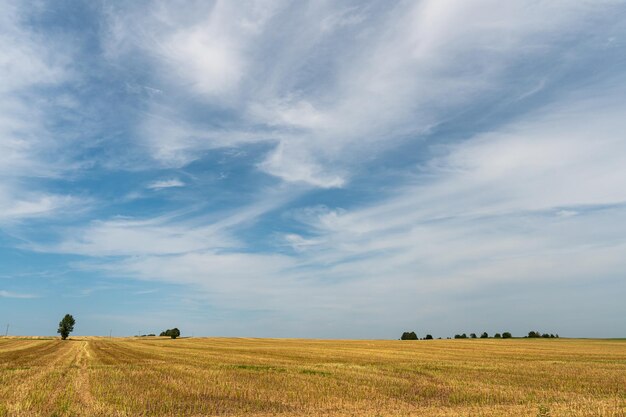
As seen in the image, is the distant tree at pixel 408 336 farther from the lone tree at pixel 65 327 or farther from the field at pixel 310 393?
the field at pixel 310 393

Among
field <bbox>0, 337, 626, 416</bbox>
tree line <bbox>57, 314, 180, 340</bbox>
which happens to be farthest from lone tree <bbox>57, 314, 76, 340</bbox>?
field <bbox>0, 337, 626, 416</bbox>

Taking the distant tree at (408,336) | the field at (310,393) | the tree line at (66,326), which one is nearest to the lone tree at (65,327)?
the tree line at (66,326)

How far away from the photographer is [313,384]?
23.0 metres

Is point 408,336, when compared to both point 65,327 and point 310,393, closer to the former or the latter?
point 65,327

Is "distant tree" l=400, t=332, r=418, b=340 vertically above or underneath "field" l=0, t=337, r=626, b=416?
above

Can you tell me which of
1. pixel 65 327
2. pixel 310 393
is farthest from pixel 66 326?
pixel 310 393

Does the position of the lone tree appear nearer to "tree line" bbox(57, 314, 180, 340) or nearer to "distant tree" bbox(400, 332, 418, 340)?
"tree line" bbox(57, 314, 180, 340)

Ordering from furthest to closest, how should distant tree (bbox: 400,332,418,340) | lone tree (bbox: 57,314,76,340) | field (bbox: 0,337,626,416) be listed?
distant tree (bbox: 400,332,418,340) → lone tree (bbox: 57,314,76,340) → field (bbox: 0,337,626,416)

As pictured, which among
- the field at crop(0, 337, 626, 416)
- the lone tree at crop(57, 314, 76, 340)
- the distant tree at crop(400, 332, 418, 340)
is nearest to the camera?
the field at crop(0, 337, 626, 416)

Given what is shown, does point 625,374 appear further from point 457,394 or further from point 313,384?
point 313,384

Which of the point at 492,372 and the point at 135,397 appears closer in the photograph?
the point at 135,397

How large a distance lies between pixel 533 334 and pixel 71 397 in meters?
195

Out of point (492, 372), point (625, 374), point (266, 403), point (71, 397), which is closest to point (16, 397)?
point (71, 397)

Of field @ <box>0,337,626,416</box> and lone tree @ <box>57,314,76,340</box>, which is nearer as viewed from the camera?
field @ <box>0,337,626,416</box>
